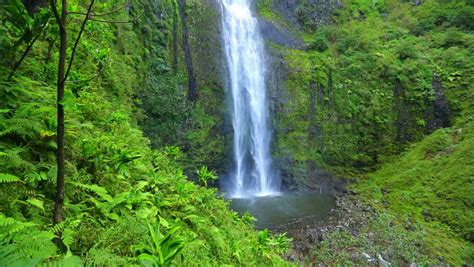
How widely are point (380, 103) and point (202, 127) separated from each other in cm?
1014

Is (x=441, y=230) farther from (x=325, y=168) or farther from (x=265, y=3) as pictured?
(x=265, y=3)

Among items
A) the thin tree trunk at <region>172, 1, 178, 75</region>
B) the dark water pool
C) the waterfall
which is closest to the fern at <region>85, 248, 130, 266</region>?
the dark water pool

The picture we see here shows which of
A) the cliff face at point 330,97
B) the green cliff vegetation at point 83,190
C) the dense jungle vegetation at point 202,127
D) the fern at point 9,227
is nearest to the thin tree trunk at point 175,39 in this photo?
the dense jungle vegetation at point 202,127

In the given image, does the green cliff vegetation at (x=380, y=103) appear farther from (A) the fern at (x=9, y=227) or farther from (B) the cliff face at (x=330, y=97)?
(A) the fern at (x=9, y=227)

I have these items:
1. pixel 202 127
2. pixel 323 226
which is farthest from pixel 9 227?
pixel 202 127

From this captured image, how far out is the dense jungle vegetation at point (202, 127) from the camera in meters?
2.56

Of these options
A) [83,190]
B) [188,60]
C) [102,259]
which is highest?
[188,60]

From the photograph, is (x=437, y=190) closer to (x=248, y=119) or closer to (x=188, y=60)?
(x=248, y=119)

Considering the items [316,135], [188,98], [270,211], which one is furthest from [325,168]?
[188,98]

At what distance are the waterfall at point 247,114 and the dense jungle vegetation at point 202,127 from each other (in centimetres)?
70

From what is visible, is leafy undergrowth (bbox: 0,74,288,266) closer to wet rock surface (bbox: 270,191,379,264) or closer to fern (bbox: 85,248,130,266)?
fern (bbox: 85,248,130,266)

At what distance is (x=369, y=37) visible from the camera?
20031mm

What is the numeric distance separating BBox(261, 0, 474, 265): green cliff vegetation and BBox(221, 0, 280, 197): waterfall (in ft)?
3.48

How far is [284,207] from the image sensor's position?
528 inches
